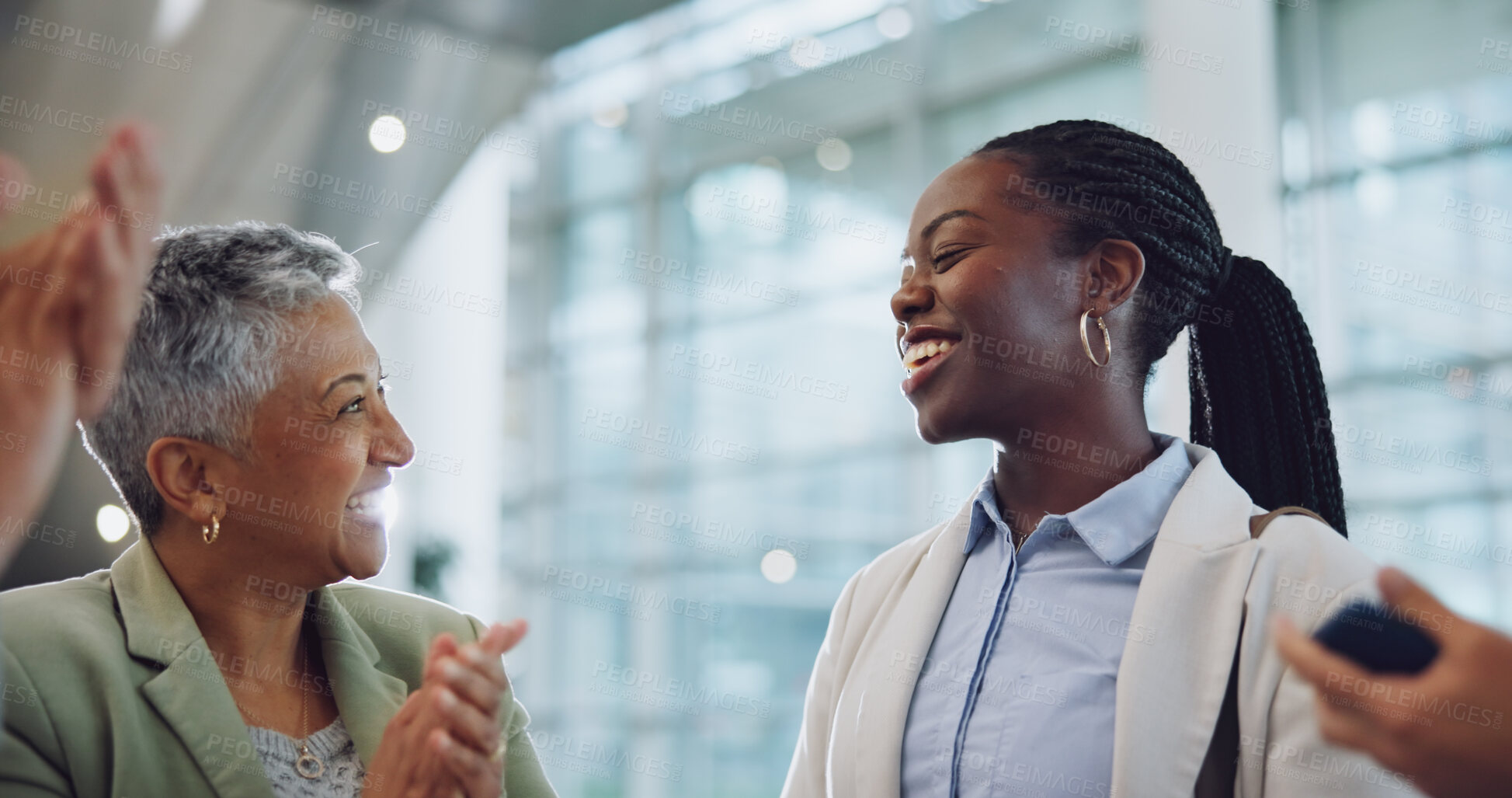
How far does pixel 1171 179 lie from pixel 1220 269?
0.18 metres

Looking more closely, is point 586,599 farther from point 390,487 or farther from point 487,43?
point 390,487

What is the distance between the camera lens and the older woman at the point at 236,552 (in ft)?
5.01

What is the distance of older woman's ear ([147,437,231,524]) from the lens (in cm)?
168

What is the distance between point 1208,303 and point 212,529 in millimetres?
1587

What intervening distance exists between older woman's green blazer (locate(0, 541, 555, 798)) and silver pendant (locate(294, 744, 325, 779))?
6cm

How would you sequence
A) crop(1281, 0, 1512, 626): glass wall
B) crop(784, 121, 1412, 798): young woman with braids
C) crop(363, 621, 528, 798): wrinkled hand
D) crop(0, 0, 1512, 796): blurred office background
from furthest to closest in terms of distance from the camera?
crop(0, 0, 1512, 796): blurred office background
crop(1281, 0, 1512, 626): glass wall
crop(784, 121, 1412, 798): young woman with braids
crop(363, 621, 528, 798): wrinkled hand

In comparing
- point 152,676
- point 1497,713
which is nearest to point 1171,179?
point 1497,713

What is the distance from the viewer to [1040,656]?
1.66 m

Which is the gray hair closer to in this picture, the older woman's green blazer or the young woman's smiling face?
the older woman's green blazer

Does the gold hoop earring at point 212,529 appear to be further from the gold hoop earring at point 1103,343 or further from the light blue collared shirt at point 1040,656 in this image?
the gold hoop earring at point 1103,343

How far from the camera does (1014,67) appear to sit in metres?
7.15

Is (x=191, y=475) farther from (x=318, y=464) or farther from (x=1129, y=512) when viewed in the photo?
(x=1129, y=512)

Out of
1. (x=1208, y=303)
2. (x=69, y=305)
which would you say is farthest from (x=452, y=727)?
(x=1208, y=303)

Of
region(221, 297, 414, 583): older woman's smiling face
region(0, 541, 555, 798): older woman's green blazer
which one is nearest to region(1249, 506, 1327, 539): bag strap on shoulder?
region(0, 541, 555, 798): older woman's green blazer
